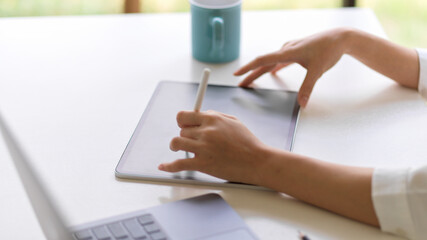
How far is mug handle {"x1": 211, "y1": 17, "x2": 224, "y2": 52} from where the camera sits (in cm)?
118

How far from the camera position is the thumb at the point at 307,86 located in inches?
42.0

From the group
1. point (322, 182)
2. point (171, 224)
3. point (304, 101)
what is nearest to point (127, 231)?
point (171, 224)

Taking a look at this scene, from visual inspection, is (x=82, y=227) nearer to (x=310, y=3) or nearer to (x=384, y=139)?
(x=384, y=139)

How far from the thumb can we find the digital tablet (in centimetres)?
1

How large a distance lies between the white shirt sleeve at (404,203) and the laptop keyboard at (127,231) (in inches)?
11.8

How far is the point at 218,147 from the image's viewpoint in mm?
876

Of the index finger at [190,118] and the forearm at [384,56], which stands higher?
the forearm at [384,56]

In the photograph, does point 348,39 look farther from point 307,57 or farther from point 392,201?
point 392,201

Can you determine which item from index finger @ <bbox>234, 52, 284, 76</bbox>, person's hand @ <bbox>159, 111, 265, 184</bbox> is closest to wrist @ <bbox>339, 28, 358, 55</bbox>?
index finger @ <bbox>234, 52, 284, 76</bbox>

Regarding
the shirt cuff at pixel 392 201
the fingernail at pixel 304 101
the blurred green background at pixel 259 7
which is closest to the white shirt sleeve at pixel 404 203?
the shirt cuff at pixel 392 201

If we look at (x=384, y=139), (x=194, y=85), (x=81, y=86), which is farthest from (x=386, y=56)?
(x=81, y=86)

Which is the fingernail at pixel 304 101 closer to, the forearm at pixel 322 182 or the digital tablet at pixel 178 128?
the digital tablet at pixel 178 128

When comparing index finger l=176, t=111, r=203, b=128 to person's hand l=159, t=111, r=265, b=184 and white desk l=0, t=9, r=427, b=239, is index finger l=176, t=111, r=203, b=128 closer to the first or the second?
person's hand l=159, t=111, r=265, b=184

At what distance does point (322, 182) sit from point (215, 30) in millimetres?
471
